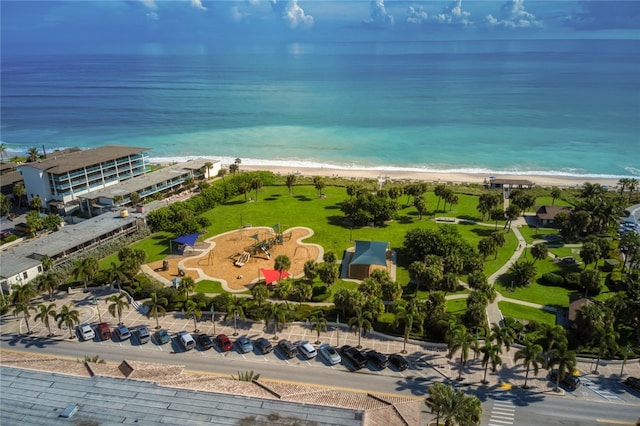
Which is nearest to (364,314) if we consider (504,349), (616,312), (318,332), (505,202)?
(318,332)

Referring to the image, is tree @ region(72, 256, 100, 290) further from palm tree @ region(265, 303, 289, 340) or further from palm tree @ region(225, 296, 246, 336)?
palm tree @ region(265, 303, 289, 340)

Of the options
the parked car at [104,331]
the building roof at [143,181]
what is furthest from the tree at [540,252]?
the building roof at [143,181]

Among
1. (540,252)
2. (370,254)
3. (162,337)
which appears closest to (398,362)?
(370,254)

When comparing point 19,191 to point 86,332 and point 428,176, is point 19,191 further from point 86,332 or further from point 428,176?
point 428,176

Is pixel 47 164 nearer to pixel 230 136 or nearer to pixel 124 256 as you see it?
pixel 124 256

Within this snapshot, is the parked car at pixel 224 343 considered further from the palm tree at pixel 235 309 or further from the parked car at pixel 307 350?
the parked car at pixel 307 350

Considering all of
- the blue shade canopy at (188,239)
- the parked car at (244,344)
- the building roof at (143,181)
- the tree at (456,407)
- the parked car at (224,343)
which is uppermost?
the building roof at (143,181)
